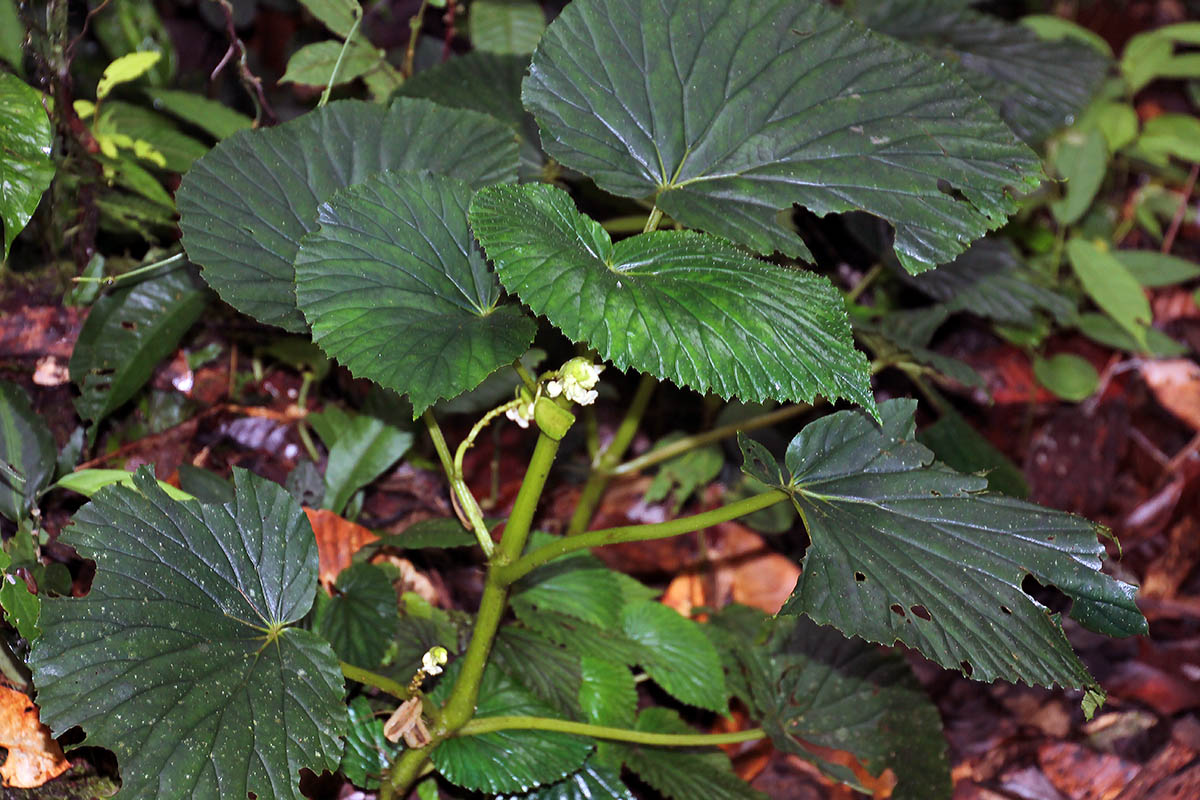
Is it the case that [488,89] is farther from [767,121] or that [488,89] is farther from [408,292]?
[408,292]

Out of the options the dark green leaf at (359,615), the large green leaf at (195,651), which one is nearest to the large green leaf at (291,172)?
the large green leaf at (195,651)

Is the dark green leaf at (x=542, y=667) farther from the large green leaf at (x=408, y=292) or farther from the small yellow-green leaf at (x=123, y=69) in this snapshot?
the small yellow-green leaf at (x=123, y=69)


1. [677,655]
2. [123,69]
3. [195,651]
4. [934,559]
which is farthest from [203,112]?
[934,559]

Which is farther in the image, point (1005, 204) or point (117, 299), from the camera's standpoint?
point (117, 299)

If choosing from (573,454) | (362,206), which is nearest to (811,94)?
(362,206)

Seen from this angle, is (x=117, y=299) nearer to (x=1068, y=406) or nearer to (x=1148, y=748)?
(x=1148, y=748)

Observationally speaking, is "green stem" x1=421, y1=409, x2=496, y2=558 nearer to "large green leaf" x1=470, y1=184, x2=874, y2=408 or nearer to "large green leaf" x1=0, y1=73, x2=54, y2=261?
"large green leaf" x1=470, y1=184, x2=874, y2=408
